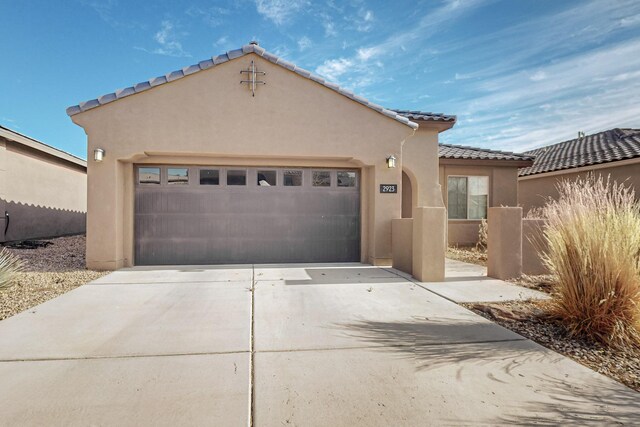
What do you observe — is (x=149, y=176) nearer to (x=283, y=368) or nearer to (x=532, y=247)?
(x=283, y=368)

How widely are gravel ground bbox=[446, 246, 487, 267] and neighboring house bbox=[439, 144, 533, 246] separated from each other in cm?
72

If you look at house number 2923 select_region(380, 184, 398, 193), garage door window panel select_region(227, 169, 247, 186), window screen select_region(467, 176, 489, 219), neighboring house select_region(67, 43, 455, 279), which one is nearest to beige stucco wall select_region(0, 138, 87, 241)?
neighboring house select_region(67, 43, 455, 279)

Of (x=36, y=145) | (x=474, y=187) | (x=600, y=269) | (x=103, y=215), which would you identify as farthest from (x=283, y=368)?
(x=36, y=145)

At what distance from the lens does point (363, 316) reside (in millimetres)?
4891

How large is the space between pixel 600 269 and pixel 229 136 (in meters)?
7.46

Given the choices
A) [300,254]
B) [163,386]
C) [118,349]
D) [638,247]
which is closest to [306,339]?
[163,386]

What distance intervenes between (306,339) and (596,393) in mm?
2689

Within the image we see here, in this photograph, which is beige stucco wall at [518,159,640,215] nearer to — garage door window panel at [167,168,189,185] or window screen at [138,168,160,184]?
garage door window panel at [167,168,189,185]

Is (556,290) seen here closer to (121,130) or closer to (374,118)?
(374,118)

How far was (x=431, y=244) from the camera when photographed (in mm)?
7227

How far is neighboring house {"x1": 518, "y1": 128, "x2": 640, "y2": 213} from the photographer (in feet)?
37.4

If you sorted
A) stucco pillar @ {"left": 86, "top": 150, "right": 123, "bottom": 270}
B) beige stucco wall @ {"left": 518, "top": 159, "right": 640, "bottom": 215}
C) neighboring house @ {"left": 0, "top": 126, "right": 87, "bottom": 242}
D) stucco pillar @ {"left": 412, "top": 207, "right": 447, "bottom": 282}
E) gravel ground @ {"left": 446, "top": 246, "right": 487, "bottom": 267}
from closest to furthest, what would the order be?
stucco pillar @ {"left": 412, "top": 207, "right": 447, "bottom": 282}, stucco pillar @ {"left": 86, "top": 150, "right": 123, "bottom": 270}, gravel ground @ {"left": 446, "top": 246, "right": 487, "bottom": 267}, beige stucco wall @ {"left": 518, "top": 159, "right": 640, "bottom": 215}, neighboring house @ {"left": 0, "top": 126, "right": 87, "bottom": 242}

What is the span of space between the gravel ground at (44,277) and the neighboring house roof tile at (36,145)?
3.76 meters

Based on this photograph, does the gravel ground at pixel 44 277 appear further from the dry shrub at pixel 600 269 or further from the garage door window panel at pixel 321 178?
the dry shrub at pixel 600 269
